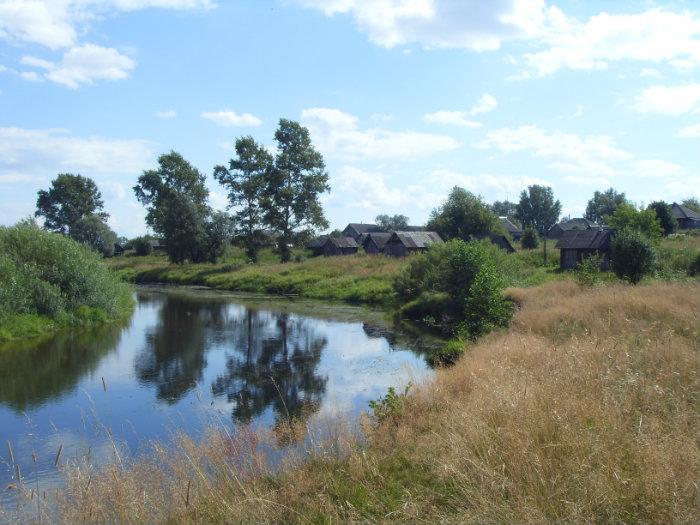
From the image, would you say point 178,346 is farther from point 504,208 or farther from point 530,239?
point 504,208

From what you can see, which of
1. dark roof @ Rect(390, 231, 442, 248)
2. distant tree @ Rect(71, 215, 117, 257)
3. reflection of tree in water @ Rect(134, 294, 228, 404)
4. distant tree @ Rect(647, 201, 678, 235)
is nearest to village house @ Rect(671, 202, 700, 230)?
distant tree @ Rect(647, 201, 678, 235)

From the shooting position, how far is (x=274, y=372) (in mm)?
17062

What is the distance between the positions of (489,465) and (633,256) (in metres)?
23.0

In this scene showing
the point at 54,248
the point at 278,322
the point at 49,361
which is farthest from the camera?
the point at 278,322

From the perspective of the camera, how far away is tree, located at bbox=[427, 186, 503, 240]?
196ft

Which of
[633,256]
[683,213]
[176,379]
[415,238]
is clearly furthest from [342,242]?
[176,379]

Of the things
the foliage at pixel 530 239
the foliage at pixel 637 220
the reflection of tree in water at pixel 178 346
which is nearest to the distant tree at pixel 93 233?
the reflection of tree in water at pixel 178 346

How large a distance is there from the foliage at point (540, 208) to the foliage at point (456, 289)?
81011mm

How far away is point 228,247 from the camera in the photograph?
6047 cm

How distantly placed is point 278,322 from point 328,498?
22.5 meters

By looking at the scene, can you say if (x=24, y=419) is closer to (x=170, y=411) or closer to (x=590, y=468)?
(x=170, y=411)

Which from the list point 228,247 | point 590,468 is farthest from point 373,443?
point 228,247

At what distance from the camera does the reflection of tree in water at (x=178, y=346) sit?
1591 cm

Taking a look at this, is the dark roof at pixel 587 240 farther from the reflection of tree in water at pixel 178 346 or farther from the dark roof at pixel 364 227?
the dark roof at pixel 364 227
